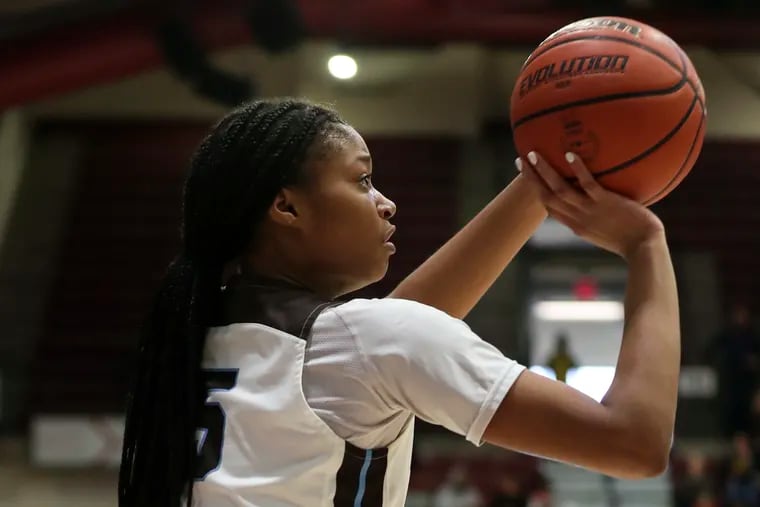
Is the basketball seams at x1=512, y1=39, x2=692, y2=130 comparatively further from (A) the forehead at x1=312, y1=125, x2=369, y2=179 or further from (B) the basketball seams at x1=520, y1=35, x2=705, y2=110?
Result: (A) the forehead at x1=312, y1=125, x2=369, y2=179

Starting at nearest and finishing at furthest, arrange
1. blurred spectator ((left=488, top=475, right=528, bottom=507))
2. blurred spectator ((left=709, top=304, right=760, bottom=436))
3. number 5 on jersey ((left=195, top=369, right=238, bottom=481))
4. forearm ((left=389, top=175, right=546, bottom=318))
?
number 5 on jersey ((left=195, top=369, right=238, bottom=481)) → forearm ((left=389, top=175, right=546, bottom=318)) → blurred spectator ((left=488, top=475, right=528, bottom=507)) → blurred spectator ((left=709, top=304, right=760, bottom=436))

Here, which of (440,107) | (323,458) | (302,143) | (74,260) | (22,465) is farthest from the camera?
(440,107)

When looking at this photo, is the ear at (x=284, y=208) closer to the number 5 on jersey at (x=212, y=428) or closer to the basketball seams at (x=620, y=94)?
the number 5 on jersey at (x=212, y=428)

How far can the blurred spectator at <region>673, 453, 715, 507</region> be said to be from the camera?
5801mm

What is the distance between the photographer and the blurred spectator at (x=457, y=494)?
5.91m

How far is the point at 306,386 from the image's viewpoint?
3.35ft

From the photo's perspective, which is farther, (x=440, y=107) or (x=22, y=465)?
(x=440, y=107)

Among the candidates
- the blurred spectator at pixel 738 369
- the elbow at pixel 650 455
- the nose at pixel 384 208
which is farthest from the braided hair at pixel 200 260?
the blurred spectator at pixel 738 369

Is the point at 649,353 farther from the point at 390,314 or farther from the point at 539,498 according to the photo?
the point at 539,498

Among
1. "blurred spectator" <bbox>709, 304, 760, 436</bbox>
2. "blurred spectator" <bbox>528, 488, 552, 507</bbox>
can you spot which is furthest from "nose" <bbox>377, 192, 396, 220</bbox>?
"blurred spectator" <bbox>709, 304, 760, 436</bbox>

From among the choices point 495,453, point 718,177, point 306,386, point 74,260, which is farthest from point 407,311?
point 718,177

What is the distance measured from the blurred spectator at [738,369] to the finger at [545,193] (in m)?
6.27

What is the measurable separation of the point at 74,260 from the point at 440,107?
389 cm

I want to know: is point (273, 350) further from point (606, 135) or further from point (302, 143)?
point (606, 135)
